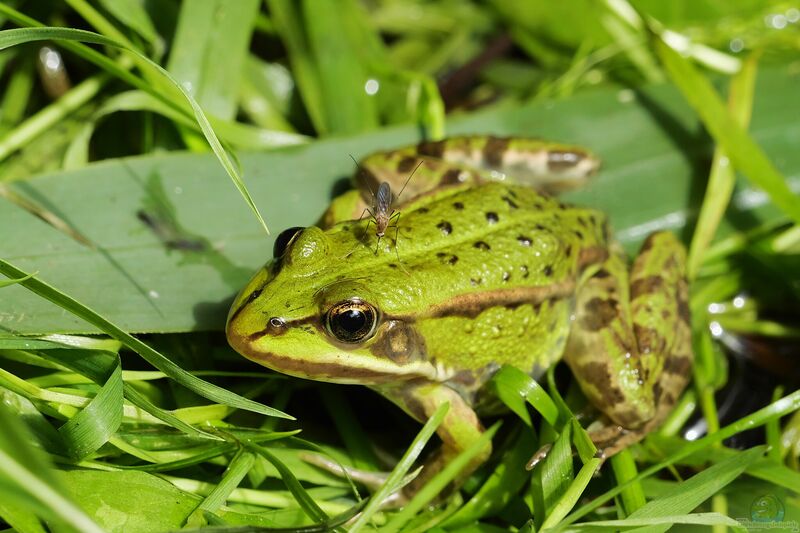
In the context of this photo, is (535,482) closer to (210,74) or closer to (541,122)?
(541,122)

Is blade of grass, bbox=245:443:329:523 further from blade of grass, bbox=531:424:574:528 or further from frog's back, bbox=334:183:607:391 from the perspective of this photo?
blade of grass, bbox=531:424:574:528

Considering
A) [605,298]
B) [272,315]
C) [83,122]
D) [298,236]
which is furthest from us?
[83,122]

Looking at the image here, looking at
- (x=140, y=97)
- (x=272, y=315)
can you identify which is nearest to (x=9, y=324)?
(x=272, y=315)

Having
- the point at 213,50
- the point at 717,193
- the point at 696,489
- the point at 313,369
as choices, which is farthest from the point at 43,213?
the point at 717,193

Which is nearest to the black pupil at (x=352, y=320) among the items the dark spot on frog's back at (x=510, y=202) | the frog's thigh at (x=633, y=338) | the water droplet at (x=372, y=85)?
the dark spot on frog's back at (x=510, y=202)

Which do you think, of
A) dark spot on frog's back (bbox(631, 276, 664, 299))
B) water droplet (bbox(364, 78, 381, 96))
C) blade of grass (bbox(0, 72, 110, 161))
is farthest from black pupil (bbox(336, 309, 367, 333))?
water droplet (bbox(364, 78, 381, 96))

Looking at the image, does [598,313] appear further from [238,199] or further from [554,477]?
[238,199]

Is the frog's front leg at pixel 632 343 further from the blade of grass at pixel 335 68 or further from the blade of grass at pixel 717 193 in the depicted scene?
the blade of grass at pixel 335 68

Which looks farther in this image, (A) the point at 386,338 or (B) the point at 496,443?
(B) the point at 496,443
